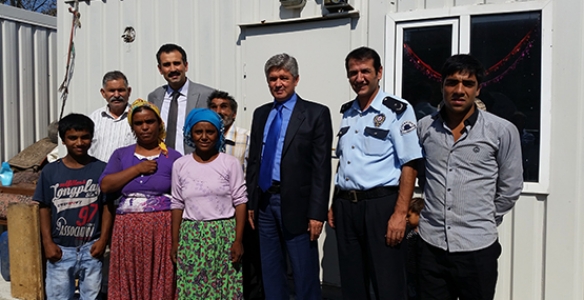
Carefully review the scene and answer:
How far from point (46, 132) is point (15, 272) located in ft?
10.6

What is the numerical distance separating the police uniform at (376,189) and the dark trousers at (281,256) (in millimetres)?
268

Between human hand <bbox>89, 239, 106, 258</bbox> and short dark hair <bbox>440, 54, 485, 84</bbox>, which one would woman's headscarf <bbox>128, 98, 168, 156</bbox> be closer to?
human hand <bbox>89, 239, 106, 258</bbox>

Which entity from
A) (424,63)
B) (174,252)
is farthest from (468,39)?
(174,252)

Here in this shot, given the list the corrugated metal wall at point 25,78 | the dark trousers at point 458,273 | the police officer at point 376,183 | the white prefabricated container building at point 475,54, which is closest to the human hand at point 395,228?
the police officer at point 376,183

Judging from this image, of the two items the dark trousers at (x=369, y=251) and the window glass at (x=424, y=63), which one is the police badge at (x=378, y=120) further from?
the window glass at (x=424, y=63)

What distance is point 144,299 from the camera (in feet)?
10.1

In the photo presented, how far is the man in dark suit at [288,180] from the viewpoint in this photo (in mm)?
2908

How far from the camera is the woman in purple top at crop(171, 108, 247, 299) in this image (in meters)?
2.97

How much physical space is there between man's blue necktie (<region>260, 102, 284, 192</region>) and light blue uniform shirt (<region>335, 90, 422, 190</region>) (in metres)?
0.46

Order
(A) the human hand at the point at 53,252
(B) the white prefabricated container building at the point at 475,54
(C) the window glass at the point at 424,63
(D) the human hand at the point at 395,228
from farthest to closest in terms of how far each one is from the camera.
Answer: (C) the window glass at the point at 424,63
(B) the white prefabricated container building at the point at 475,54
(A) the human hand at the point at 53,252
(D) the human hand at the point at 395,228

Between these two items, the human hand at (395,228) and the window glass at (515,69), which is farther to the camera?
the window glass at (515,69)

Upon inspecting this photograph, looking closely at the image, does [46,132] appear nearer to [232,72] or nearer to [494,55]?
[232,72]

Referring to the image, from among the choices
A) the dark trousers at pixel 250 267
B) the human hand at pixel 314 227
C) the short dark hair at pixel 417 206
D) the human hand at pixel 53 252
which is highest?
the short dark hair at pixel 417 206

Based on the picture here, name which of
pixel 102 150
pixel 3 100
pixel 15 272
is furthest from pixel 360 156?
pixel 3 100
